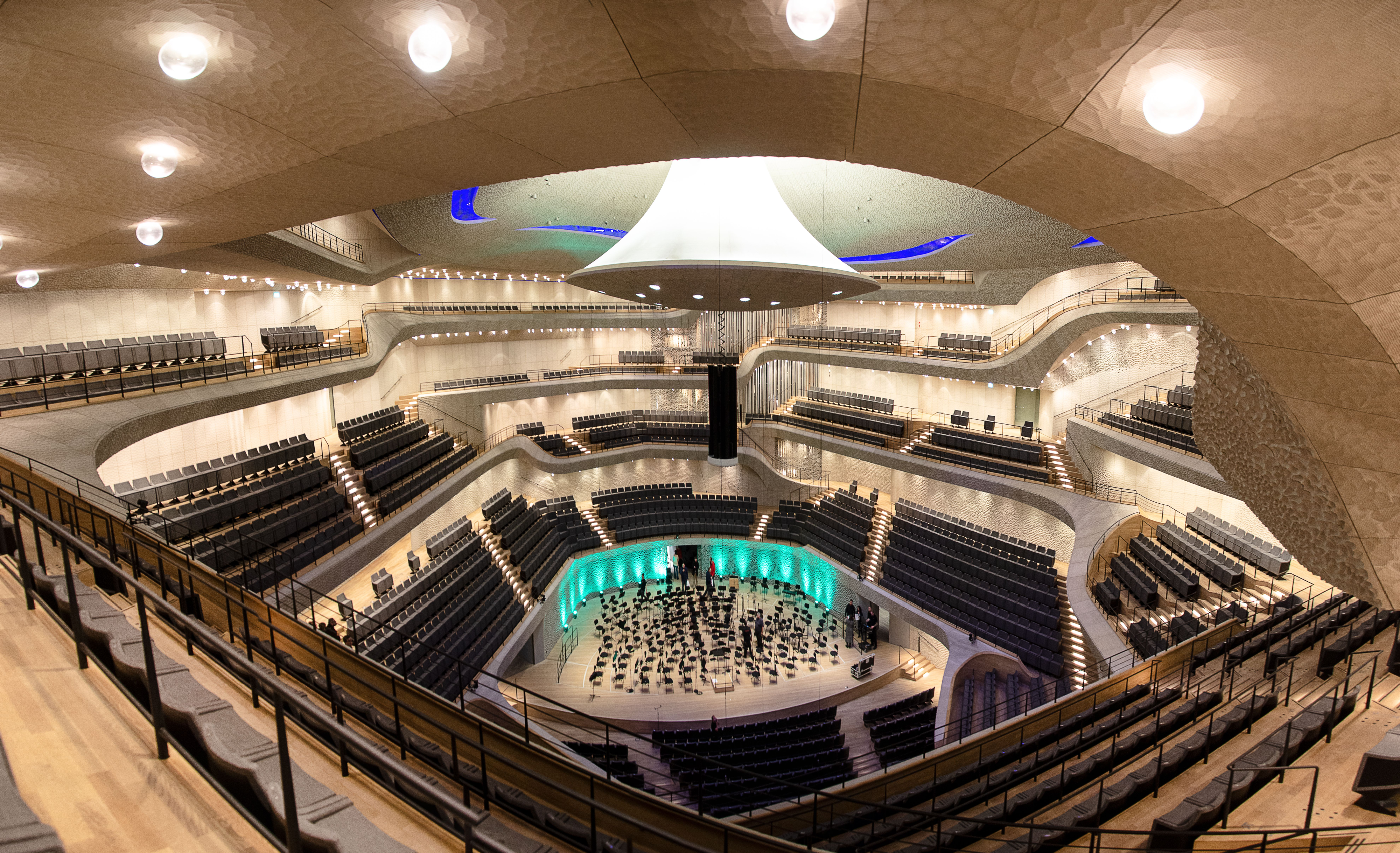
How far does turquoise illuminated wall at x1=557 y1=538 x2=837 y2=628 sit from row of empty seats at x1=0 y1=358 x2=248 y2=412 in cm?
1041

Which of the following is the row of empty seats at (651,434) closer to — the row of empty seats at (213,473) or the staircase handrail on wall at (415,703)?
the row of empty seats at (213,473)

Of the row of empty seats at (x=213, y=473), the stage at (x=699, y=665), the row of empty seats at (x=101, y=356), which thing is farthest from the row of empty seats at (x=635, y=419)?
the row of empty seats at (x=101, y=356)

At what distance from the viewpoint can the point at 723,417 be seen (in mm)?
19594

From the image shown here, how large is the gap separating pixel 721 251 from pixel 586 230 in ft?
36.8

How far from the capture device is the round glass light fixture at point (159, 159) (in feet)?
11.8

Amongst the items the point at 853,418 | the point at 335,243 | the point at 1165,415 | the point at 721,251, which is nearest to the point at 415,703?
the point at 721,251

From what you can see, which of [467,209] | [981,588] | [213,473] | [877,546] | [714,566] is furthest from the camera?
[714,566]

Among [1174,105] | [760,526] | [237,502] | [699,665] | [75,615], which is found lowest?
[699,665]

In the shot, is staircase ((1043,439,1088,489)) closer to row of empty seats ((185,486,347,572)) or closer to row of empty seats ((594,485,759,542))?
row of empty seats ((594,485,759,542))

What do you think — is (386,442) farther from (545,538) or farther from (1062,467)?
(1062,467)

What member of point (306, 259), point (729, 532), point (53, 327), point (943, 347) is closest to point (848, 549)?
point (729, 532)

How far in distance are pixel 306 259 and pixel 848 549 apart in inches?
619

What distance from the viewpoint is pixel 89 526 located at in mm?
6008

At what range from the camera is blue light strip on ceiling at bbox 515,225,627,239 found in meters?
A: 19.5
